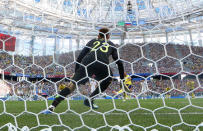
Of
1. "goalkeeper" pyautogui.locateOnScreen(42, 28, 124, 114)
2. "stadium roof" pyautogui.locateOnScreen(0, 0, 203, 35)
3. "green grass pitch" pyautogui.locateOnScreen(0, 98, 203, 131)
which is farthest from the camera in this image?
"stadium roof" pyautogui.locateOnScreen(0, 0, 203, 35)

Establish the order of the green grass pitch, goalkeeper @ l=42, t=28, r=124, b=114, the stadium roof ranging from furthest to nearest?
the stadium roof, goalkeeper @ l=42, t=28, r=124, b=114, the green grass pitch

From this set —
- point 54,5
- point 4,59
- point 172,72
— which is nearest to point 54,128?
point 4,59

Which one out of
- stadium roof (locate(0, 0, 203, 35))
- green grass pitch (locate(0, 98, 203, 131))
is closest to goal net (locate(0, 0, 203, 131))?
green grass pitch (locate(0, 98, 203, 131))

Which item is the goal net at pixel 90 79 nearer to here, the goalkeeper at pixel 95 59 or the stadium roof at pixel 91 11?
the goalkeeper at pixel 95 59

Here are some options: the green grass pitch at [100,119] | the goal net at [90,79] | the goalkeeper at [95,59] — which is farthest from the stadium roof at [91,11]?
the green grass pitch at [100,119]

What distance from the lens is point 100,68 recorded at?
222 cm

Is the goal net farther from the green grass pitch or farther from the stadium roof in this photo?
the stadium roof

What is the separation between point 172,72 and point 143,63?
2.23 metres

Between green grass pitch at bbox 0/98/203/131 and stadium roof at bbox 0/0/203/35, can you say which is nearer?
green grass pitch at bbox 0/98/203/131

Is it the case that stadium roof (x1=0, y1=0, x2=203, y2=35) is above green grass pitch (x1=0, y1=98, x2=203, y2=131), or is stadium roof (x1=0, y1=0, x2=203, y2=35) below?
above

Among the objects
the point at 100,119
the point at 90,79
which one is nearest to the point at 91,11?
the point at 90,79

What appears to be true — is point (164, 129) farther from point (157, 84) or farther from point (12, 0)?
point (12, 0)

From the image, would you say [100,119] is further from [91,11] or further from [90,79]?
[91,11]

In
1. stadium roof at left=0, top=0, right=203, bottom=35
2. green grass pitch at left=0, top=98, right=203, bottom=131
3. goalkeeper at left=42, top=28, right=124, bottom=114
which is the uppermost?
stadium roof at left=0, top=0, right=203, bottom=35
